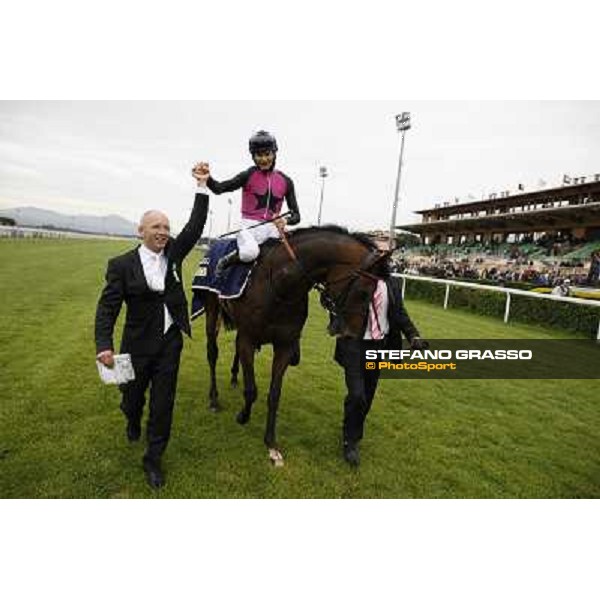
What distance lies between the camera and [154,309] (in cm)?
287

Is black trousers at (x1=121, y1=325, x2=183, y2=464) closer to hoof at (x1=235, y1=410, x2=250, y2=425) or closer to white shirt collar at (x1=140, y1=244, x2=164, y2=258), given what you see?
white shirt collar at (x1=140, y1=244, x2=164, y2=258)

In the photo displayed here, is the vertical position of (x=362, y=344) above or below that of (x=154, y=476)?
above

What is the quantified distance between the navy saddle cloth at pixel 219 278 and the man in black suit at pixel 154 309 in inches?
22.4

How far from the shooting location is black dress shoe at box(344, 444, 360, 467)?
3219 millimetres

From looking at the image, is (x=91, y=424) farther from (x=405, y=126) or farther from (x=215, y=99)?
(x=405, y=126)

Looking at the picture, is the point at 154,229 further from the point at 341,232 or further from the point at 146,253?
the point at 341,232

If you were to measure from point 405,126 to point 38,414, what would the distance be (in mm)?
4308

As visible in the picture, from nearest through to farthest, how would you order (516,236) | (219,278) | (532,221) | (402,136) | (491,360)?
(219,278) < (402,136) < (491,360) < (532,221) < (516,236)

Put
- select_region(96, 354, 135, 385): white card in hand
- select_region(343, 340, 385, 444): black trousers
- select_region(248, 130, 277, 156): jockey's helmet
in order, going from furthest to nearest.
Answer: select_region(248, 130, 277, 156): jockey's helmet, select_region(343, 340, 385, 444): black trousers, select_region(96, 354, 135, 385): white card in hand

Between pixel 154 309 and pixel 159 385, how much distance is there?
49cm

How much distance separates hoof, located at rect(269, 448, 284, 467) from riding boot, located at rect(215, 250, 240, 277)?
146 centimetres

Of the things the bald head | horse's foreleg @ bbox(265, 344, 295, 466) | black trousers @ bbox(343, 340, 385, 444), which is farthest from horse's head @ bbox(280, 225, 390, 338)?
the bald head

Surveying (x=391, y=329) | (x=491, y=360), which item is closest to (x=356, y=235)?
(x=391, y=329)

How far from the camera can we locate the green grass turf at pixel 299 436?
2865mm
